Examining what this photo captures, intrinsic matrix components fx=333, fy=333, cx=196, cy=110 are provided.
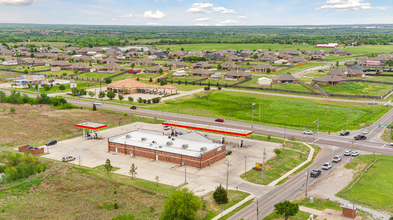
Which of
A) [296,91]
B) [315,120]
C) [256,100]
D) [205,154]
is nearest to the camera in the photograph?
[205,154]

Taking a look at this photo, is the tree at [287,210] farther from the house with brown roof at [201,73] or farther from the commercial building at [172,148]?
the house with brown roof at [201,73]

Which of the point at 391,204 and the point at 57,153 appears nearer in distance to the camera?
the point at 391,204

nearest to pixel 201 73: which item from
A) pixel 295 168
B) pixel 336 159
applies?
pixel 336 159

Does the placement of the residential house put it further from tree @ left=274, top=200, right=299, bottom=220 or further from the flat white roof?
tree @ left=274, top=200, right=299, bottom=220

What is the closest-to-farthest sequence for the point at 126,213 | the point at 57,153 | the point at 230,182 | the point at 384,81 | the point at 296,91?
the point at 126,213 → the point at 230,182 → the point at 57,153 → the point at 296,91 → the point at 384,81

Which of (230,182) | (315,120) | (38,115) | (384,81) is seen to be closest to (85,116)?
(38,115)

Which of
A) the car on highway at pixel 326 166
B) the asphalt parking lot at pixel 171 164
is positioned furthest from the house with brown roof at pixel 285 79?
the car on highway at pixel 326 166

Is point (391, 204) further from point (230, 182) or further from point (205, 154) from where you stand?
point (205, 154)
